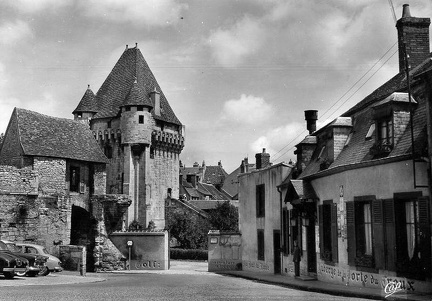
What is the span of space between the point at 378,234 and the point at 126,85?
52.6 metres

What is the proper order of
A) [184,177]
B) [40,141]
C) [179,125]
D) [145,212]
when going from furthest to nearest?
[184,177], [179,125], [145,212], [40,141]

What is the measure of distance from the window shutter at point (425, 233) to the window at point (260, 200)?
1618 cm

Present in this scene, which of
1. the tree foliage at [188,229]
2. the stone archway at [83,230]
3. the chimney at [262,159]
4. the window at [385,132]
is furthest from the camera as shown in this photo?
the tree foliage at [188,229]

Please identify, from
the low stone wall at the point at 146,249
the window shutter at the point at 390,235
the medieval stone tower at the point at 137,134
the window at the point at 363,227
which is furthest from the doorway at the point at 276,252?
the medieval stone tower at the point at 137,134

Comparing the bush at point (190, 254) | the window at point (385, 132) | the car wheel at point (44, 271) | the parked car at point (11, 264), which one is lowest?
the bush at point (190, 254)

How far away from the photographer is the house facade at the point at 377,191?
551 inches

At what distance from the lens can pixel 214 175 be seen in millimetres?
112438

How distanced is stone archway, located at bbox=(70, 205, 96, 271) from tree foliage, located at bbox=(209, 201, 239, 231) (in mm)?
27018

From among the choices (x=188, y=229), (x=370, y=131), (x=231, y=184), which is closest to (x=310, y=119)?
(x=370, y=131)

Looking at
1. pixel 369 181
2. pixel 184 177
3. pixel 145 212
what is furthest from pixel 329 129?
pixel 184 177

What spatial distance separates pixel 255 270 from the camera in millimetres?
30859

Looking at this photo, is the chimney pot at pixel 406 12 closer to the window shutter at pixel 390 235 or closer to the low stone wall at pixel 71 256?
the window shutter at pixel 390 235

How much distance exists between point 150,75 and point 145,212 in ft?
55.7

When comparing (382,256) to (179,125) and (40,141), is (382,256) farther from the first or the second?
(179,125)
